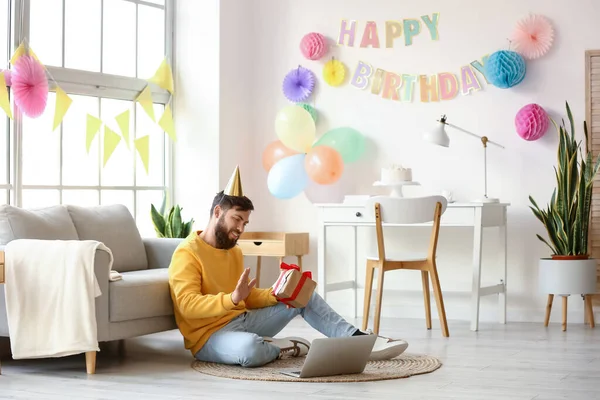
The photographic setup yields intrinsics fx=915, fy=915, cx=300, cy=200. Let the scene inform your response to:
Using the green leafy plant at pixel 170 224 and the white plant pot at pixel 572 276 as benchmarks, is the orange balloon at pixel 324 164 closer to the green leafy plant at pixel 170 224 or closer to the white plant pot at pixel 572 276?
the green leafy plant at pixel 170 224

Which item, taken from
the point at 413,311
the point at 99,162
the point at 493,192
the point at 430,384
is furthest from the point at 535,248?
the point at 99,162

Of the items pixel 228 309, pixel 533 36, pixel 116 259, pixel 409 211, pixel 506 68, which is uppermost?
pixel 533 36

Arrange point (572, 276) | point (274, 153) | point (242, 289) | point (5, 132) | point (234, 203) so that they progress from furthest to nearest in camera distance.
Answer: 1. point (274, 153)
2. point (572, 276)
3. point (5, 132)
4. point (234, 203)
5. point (242, 289)

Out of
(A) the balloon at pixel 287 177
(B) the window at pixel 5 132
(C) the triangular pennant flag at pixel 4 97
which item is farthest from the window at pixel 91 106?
(A) the balloon at pixel 287 177

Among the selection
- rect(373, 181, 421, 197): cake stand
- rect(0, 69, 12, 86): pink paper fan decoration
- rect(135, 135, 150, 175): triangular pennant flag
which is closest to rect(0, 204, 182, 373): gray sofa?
rect(0, 69, 12, 86): pink paper fan decoration

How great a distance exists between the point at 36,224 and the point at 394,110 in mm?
2429

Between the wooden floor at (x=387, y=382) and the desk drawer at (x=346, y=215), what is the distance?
0.79 meters

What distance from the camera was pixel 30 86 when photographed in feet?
15.8

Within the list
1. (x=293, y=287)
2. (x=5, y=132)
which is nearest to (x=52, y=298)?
(x=293, y=287)

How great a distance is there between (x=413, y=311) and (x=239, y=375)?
2.26 meters

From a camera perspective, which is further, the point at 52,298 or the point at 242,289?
the point at 52,298

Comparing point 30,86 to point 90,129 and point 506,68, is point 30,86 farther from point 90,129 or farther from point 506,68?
point 506,68

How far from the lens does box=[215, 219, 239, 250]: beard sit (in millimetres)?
3838

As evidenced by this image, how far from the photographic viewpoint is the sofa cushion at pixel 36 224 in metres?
4.01
